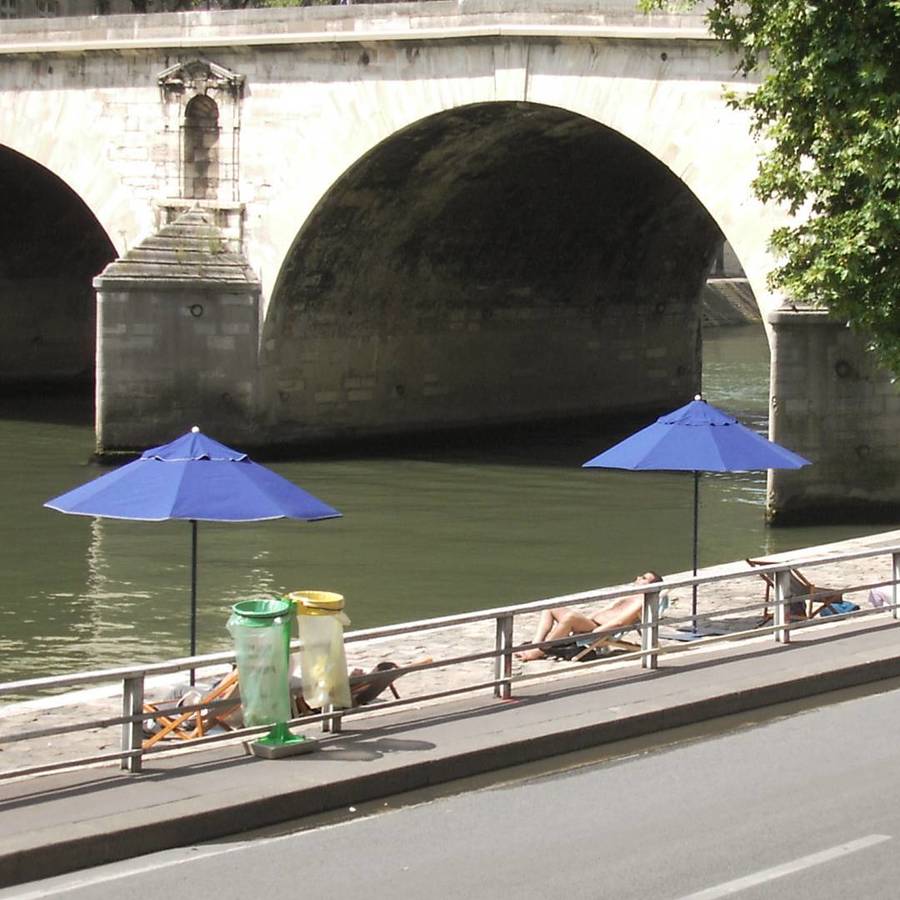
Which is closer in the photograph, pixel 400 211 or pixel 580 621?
pixel 580 621

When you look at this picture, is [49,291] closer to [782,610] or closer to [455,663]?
[782,610]

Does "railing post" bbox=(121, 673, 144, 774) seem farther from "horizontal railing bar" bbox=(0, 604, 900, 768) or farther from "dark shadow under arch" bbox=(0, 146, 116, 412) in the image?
"dark shadow under arch" bbox=(0, 146, 116, 412)

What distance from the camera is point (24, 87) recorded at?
35.0 metres

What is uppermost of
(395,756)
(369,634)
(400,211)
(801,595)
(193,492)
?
(400,211)

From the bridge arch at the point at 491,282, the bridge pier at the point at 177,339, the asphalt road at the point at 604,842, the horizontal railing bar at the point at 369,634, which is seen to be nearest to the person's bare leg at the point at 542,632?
the horizontal railing bar at the point at 369,634

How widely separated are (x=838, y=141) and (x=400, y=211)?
14.7 meters

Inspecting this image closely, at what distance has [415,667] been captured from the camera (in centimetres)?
1127

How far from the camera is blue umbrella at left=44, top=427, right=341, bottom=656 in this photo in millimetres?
12047

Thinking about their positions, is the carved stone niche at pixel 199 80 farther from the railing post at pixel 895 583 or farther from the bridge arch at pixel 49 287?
the railing post at pixel 895 583

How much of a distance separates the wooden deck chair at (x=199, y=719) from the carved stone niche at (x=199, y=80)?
71.0 feet

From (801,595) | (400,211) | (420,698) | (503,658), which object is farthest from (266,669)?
(400,211)

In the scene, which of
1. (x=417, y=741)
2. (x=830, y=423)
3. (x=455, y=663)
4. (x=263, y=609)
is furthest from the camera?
(x=830, y=423)

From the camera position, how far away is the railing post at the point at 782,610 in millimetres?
13795

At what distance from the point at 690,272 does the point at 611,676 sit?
2894cm
